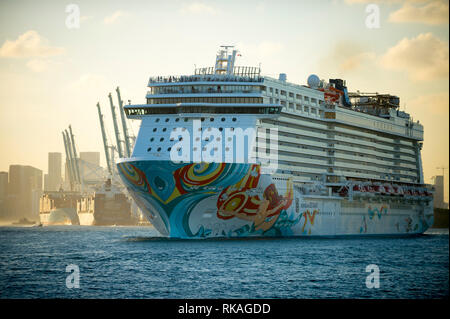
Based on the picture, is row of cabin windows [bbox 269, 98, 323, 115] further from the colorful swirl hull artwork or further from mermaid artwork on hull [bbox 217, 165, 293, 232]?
mermaid artwork on hull [bbox 217, 165, 293, 232]

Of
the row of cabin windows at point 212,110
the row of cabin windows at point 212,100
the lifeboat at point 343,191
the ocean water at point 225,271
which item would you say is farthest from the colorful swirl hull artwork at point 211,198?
the lifeboat at point 343,191

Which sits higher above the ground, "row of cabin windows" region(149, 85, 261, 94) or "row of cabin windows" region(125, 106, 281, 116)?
"row of cabin windows" region(149, 85, 261, 94)

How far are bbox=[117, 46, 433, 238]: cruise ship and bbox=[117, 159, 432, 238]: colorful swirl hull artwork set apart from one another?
0.08 meters

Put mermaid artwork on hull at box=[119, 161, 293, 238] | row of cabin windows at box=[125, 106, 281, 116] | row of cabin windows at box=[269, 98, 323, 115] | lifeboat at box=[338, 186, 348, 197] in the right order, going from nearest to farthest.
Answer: mermaid artwork on hull at box=[119, 161, 293, 238]
row of cabin windows at box=[125, 106, 281, 116]
row of cabin windows at box=[269, 98, 323, 115]
lifeboat at box=[338, 186, 348, 197]

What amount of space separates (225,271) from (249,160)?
1603cm

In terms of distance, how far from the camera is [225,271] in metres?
41.4

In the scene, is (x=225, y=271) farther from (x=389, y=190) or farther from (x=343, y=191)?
(x=389, y=190)

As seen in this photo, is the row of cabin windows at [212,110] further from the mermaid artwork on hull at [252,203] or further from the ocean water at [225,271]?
the ocean water at [225,271]

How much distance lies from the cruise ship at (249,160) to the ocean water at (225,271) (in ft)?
8.18

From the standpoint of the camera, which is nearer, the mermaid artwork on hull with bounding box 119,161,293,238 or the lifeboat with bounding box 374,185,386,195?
the mermaid artwork on hull with bounding box 119,161,293,238

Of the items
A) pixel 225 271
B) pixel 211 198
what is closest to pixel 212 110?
pixel 211 198

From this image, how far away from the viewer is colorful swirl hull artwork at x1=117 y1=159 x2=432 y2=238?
53.0 meters

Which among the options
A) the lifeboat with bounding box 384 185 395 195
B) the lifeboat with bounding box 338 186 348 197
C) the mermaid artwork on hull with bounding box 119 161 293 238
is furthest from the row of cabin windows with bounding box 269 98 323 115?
the lifeboat with bounding box 384 185 395 195

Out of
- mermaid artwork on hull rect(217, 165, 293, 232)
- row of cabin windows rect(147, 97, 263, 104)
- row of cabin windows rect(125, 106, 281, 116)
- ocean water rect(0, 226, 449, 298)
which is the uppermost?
row of cabin windows rect(147, 97, 263, 104)
